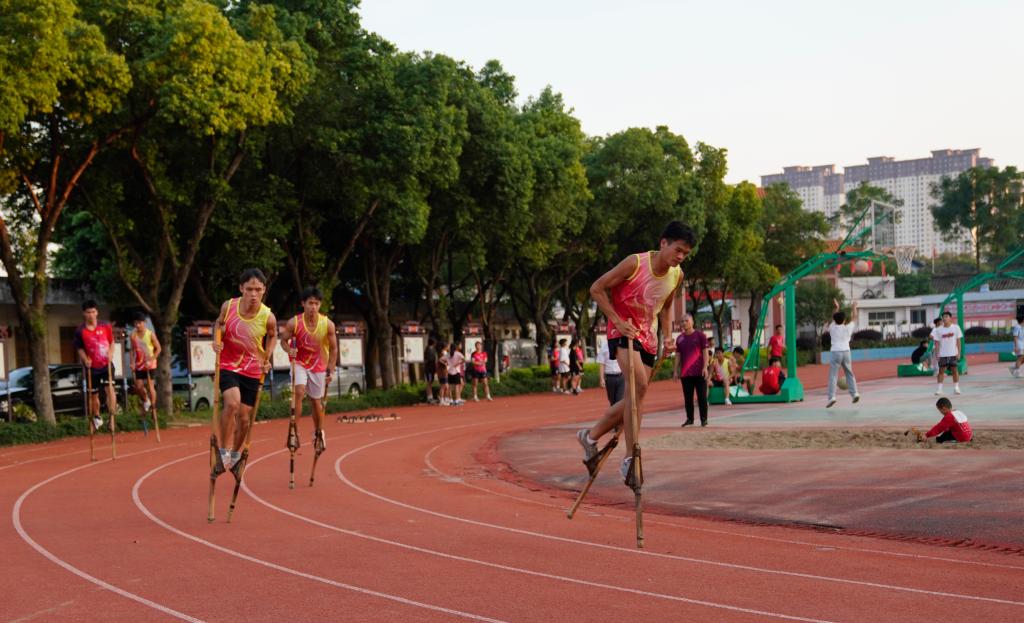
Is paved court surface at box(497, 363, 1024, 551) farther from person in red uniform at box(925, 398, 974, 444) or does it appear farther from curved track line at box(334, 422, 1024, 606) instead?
curved track line at box(334, 422, 1024, 606)

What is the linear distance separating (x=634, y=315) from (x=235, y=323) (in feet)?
14.3

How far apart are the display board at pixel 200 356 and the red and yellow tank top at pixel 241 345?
734 inches

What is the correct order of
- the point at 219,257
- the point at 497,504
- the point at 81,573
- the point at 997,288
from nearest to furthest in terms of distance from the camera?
the point at 81,573
the point at 497,504
the point at 219,257
the point at 997,288

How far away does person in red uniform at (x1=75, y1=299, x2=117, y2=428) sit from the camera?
57.5 feet

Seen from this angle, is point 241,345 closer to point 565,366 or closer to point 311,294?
point 311,294

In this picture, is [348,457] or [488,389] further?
[488,389]

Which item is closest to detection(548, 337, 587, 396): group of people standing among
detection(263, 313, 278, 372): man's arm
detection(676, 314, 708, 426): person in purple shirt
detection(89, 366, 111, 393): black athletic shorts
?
detection(676, 314, 708, 426): person in purple shirt

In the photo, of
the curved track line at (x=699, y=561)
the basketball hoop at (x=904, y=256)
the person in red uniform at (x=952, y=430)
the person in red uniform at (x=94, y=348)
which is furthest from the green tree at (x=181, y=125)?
the basketball hoop at (x=904, y=256)

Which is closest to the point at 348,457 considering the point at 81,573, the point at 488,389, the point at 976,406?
the point at 81,573

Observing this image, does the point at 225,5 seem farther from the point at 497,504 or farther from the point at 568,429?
the point at 497,504

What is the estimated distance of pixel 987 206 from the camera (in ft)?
326

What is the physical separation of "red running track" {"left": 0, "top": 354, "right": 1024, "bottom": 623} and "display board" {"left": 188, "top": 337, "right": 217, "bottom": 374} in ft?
51.2

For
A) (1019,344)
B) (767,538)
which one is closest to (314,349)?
(767,538)

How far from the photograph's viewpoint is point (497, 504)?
11.8 m
